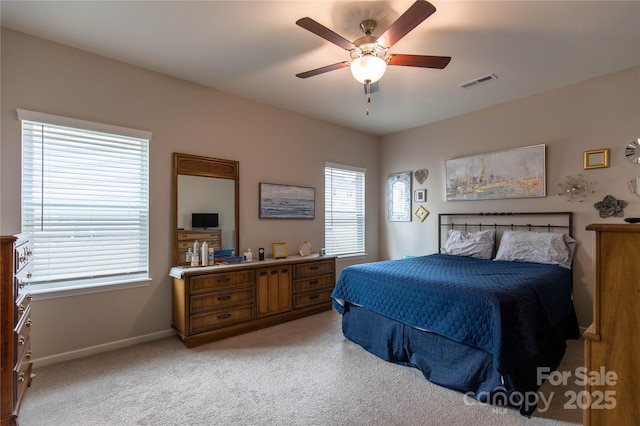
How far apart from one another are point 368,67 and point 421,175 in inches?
124

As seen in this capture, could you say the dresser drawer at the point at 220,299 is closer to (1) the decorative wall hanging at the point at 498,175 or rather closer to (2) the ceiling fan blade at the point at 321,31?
(2) the ceiling fan blade at the point at 321,31

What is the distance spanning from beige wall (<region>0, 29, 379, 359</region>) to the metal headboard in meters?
1.95

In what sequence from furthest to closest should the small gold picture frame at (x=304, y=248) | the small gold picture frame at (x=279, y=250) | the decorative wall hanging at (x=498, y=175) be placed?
the small gold picture frame at (x=304, y=248), the small gold picture frame at (x=279, y=250), the decorative wall hanging at (x=498, y=175)

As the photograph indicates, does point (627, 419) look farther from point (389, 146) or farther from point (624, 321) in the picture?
point (389, 146)

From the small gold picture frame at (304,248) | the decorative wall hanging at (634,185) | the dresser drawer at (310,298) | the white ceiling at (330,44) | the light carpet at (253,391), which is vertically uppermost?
the white ceiling at (330,44)

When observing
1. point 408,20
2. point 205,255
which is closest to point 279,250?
point 205,255

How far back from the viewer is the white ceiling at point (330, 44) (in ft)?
7.24

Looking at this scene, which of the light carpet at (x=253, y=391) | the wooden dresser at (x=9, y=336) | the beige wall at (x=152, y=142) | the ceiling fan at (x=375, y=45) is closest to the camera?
the wooden dresser at (x=9, y=336)

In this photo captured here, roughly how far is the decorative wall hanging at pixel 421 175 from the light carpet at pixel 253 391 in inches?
110

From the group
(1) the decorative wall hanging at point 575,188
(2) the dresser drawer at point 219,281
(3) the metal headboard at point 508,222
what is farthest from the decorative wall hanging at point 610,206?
(2) the dresser drawer at point 219,281

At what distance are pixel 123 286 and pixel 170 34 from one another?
239cm

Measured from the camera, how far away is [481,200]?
167 inches

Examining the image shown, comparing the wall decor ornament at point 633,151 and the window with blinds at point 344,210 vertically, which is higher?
the wall decor ornament at point 633,151

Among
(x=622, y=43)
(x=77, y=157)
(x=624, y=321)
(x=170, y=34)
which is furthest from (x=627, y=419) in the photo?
(x=77, y=157)
